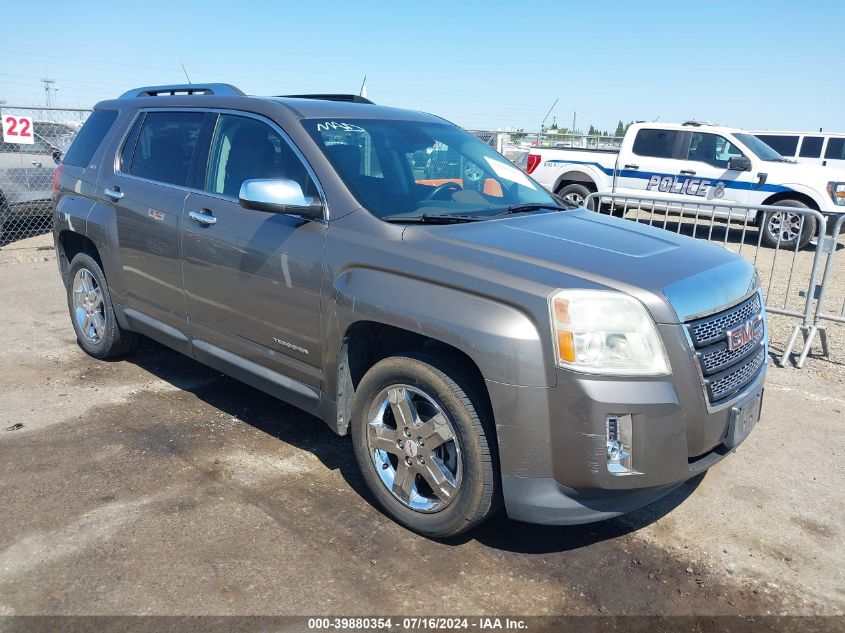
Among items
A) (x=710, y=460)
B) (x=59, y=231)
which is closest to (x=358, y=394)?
(x=710, y=460)

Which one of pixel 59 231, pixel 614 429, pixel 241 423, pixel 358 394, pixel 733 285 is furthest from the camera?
pixel 59 231

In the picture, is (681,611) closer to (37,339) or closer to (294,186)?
Answer: (294,186)

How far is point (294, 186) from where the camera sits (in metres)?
3.42

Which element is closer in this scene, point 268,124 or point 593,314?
point 593,314

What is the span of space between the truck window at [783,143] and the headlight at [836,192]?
6311 millimetres

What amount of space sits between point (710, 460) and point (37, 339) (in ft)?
18.3

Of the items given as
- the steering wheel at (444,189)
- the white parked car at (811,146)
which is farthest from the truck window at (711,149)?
the steering wheel at (444,189)

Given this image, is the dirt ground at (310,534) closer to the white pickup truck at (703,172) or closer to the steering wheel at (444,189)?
the steering wheel at (444,189)

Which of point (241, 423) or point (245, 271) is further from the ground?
point (245, 271)

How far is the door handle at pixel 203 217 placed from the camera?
158 inches

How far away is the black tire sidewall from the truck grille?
4117 mm

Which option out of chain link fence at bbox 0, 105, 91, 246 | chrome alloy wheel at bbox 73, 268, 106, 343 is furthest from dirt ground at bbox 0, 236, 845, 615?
chain link fence at bbox 0, 105, 91, 246

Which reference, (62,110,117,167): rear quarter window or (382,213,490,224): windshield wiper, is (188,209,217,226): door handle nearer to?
(382,213,490,224): windshield wiper

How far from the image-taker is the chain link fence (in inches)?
401
